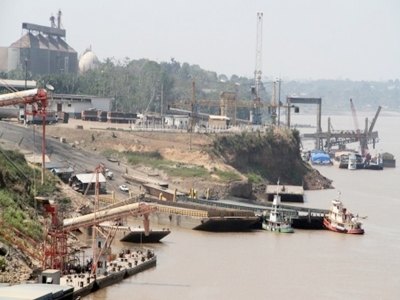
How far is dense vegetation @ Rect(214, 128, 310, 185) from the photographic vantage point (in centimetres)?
8131

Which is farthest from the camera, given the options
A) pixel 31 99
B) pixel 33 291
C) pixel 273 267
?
pixel 273 267

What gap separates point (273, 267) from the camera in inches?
1751

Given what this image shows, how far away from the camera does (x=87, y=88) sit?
373 feet

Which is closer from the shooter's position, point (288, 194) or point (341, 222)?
point (341, 222)

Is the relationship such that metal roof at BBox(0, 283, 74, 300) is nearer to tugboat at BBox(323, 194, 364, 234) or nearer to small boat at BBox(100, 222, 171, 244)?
small boat at BBox(100, 222, 171, 244)

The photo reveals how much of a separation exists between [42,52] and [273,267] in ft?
294

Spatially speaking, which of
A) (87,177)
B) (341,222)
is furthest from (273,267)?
(87,177)

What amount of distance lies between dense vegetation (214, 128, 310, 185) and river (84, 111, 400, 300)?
19.3 meters

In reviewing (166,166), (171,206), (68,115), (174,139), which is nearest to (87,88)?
(68,115)

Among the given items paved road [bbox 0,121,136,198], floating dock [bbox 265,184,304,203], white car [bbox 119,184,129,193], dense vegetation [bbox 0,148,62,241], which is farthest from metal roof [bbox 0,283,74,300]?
floating dock [bbox 265,184,304,203]

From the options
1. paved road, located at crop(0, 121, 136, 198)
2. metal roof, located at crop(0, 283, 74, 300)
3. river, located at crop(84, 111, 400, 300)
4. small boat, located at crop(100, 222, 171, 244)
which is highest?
paved road, located at crop(0, 121, 136, 198)

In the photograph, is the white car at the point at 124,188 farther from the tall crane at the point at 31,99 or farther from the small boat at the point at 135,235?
the tall crane at the point at 31,99

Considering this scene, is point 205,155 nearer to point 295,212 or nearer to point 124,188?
point 124,188

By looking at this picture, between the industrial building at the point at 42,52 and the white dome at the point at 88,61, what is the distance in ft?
22.7
